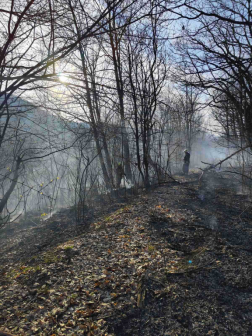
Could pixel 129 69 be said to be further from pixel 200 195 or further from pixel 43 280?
pixel 43 280

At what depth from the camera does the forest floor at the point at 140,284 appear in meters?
2.44

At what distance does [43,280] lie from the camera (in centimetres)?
326

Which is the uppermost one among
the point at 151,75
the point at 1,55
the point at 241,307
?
the point at 151,75

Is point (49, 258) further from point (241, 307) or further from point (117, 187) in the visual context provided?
point (117, 187)

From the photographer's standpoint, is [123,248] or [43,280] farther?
[123,248]

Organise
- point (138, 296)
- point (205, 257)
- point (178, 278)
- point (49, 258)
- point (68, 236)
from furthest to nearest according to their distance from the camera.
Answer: point (68, 236)
point (49, 258)
point (205, 257)
point (178, 278)
point (138, 296)

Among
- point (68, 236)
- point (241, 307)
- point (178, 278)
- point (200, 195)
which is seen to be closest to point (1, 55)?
point (178, 278)

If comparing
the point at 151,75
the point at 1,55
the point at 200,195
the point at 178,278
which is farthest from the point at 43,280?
the point at 151,75

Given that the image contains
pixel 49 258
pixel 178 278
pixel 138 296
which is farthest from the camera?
pixel 49 258

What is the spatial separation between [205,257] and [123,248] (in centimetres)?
125

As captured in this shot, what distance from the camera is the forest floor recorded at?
2.44 metres

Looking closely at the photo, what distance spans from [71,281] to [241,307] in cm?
190

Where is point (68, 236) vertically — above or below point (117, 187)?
below

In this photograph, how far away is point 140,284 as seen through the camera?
3023 millimetres
